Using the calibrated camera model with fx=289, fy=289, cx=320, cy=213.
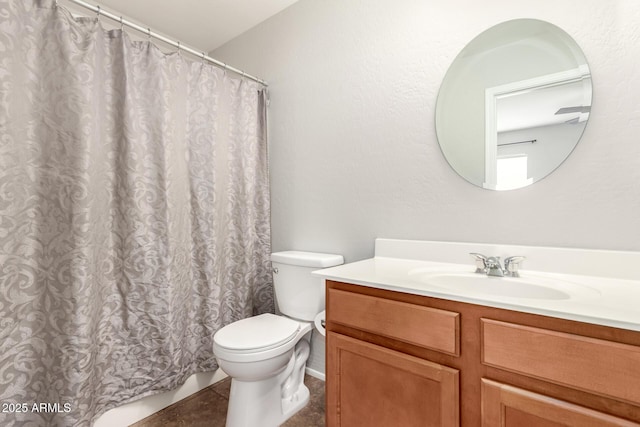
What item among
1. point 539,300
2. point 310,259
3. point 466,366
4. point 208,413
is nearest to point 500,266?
point 539,300

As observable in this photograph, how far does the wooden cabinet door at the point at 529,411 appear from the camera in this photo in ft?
2.18

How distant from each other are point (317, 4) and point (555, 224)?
1.78m

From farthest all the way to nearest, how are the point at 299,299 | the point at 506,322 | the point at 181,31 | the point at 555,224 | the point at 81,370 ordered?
the point at 181,31, the point at 299,299, the point at 81,370, the point at 555,224, the point at 506,322

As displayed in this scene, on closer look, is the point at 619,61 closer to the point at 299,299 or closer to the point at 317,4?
the point at 317,4

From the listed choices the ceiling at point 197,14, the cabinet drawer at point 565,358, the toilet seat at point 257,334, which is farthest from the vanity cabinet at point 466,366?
the ceiling at point 197,14

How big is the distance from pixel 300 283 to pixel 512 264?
3.40ft

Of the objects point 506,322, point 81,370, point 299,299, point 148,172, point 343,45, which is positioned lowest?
point 81,370

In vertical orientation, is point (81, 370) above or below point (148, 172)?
below

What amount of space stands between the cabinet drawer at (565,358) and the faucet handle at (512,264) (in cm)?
40

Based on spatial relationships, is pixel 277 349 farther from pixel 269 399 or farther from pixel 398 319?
pixel 398 319

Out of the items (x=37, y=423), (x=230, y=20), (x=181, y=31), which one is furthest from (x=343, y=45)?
(x=37, y=423)

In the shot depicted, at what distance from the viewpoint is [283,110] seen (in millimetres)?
2021

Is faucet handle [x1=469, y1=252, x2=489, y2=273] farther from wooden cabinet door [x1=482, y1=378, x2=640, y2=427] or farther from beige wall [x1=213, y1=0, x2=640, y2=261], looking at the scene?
wooden cabinet door [x1=482, y1=378, x2=640, y2=427]

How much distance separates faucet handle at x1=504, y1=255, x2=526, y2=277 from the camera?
3.57ft
